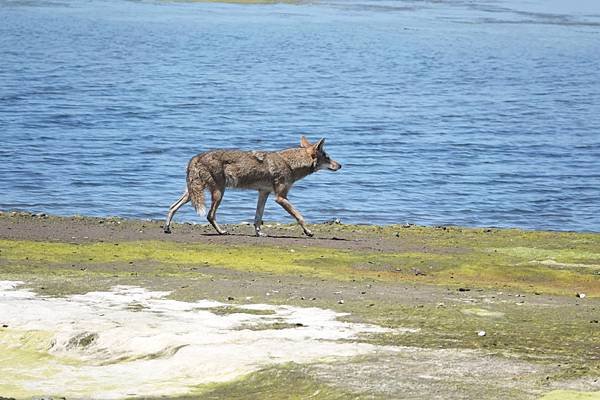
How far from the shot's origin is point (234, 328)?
14.4 m

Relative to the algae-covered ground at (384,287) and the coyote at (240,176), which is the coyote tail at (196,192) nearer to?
the coyote at (240,176)

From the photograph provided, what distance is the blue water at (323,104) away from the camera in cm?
3288

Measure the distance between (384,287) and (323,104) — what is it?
39.4 meters

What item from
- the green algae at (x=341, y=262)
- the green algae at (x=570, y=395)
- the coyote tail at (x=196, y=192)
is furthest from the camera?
the coyote tail at (x=196, y=192)

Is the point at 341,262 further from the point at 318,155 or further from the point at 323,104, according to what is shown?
the point at 323,104

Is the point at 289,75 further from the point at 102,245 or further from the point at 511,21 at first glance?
the point at 102,245

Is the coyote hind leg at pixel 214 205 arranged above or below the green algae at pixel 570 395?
below

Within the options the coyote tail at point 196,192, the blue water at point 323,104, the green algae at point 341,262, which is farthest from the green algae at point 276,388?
the blue water at point 323,104

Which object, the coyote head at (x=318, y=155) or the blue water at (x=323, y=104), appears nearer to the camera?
the coyote head at (x=318, y=155)

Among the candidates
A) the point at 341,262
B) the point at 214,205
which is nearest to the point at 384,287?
the point at 341,262

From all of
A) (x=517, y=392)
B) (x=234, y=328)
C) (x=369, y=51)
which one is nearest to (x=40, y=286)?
(x=234, y=328)

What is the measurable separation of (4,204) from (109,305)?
14551 mm

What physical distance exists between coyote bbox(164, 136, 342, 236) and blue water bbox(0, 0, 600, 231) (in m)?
4.17

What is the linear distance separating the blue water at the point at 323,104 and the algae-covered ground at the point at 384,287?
5.38 meters
